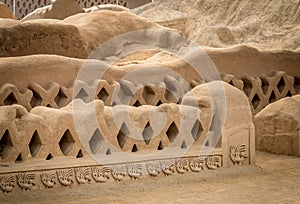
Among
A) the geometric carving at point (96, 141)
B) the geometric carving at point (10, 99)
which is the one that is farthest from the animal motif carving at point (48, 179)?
Answer: the geometric carving at point (10, 99)

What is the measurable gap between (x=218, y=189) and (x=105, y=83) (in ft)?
6.54

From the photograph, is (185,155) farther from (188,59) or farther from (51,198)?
(188,59)

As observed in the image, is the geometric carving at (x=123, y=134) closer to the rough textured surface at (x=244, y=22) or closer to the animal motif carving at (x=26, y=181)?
the animal motif carving at (x=26, y=181)

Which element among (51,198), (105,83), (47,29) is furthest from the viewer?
(47,29)

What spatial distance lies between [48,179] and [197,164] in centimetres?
136

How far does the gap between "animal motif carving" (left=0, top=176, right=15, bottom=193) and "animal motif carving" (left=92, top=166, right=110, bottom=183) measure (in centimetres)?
63

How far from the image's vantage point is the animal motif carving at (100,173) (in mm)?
3816

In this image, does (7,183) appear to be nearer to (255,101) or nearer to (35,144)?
(35,144)

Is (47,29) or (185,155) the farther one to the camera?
(47,29)

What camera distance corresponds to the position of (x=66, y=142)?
12.8 ft

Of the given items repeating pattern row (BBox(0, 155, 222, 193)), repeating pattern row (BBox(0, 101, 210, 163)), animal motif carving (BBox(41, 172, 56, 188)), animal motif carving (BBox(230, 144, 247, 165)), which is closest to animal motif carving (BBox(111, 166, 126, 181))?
repeating pattern row (BBox(0, 155, 222, 193))

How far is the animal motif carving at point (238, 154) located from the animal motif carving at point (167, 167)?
2.16 ft

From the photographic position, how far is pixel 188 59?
659cm

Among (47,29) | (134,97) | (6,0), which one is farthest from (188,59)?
(6,0)
